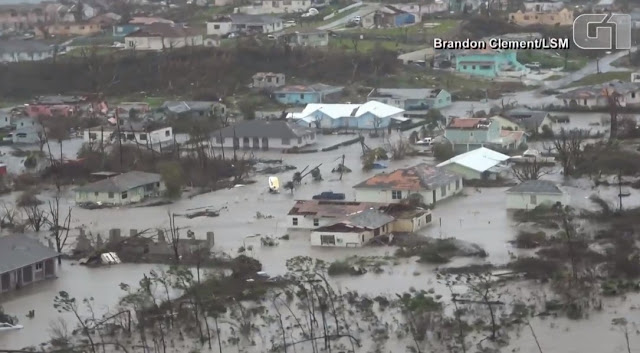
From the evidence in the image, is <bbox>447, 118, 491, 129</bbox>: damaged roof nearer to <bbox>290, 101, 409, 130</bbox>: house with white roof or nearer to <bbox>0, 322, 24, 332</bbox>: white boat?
<bbox>290, 101, 409, 130</bbox>: house with white roof

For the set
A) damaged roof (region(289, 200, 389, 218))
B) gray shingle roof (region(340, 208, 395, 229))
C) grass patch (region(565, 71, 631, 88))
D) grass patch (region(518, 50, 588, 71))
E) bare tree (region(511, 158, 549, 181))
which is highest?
gray shingle roof (region(340, 208, 395, 229))

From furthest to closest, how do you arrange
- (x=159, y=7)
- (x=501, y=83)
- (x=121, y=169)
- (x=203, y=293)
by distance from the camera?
(x=159, y=7) → (x=501, y=83) → (x=121, y=169) → (x=203, y=293)

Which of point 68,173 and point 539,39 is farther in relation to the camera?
point 539,39

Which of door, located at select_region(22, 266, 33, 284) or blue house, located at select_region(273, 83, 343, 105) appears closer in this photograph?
door, located at select_region(22, 266, 33, 284)

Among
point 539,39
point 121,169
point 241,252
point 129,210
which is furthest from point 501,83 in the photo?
point 241,252

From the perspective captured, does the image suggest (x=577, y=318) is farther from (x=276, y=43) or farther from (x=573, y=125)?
(x=276, y=43)

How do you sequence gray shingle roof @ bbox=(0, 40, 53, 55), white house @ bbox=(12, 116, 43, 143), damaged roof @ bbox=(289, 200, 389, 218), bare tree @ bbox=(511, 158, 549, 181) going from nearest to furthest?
1. damaged roof @ bbox=(289, 200, 389, 218)
2. bare tree @ bbox=(511, 158, 549, 181)
3. white house @ bbox=(12, 116, 43, 143)
4. gray shingle roof @ bbox=(0, 40, 53, 55)

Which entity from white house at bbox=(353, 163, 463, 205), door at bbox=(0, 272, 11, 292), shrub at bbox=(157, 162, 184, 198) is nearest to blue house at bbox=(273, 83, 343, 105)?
shrub at bbox=(157, 162, 184, 198)

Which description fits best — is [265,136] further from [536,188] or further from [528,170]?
[536,188]
